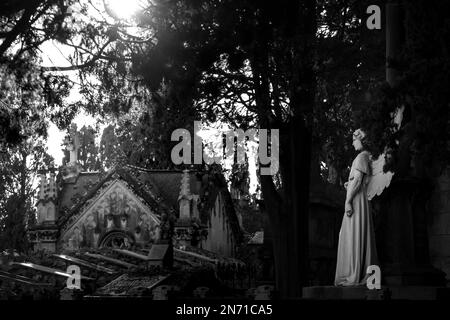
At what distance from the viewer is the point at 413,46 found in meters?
12.0

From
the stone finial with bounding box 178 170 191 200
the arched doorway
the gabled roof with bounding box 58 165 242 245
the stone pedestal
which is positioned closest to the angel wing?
the stone pedestal

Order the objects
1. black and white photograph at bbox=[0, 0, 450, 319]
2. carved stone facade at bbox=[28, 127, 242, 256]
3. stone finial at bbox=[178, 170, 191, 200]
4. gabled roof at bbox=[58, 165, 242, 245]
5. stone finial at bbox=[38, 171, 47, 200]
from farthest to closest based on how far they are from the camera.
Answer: stone finial at bbox=[38, 171, 47, 200] → gabled roof at bbox=[58, 165, 242, 245] → carved stone facade at bbox=[28, 127, 242, 256] → stone finial at bbox=[178, 170, 191, 200] → black and white photograph at bbox=[0, 0, 450, 319]

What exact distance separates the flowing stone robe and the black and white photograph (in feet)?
0.08

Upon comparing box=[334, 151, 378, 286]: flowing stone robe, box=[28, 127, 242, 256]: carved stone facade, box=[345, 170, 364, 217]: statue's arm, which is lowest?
box=[334, 151, 378, 286]: flowing stone robe

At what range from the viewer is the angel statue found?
1277 centimetres

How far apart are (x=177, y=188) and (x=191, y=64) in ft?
64.3

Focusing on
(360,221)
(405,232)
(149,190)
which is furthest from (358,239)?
(149,190)

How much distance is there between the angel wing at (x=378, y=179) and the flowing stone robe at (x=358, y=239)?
0.26ft

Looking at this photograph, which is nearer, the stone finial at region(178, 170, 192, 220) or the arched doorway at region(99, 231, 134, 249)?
the stone finial at region(178, 170, 192, 220)

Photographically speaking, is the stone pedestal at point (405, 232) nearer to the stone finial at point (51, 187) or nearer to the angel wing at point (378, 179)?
the angel wing at point (378, 179)

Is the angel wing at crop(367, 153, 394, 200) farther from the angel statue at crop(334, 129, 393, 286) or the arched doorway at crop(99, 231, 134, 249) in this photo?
the arched doorway at crop(99, 231, 134, 249)
